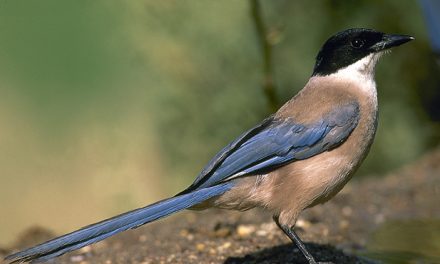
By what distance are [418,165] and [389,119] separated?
0.54 m

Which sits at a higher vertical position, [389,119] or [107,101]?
[107,101]

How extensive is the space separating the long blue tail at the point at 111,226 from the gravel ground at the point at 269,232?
0.66m

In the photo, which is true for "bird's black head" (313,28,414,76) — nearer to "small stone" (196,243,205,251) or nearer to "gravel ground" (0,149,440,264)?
"gravel ground" (0,149,440,264)

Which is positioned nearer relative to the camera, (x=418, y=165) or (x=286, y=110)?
(x=286, y=110)

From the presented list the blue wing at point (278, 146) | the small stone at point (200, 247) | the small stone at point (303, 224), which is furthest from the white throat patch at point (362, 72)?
the small stone at point (200, 247)

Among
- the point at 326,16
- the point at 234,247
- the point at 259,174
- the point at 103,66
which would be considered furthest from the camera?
the point at 326,16

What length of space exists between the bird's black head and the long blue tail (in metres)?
1.21

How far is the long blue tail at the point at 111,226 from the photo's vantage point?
5.10 meters

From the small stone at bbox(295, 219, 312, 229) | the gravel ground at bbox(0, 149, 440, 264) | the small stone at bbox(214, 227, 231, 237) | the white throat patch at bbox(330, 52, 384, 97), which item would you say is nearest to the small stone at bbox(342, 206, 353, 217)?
the gravel ground at bbox(0, 149, 440, 264)

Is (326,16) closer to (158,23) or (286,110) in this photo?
(158,23)

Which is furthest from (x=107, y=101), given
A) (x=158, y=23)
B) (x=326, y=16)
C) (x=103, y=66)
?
(x=326, y=16)

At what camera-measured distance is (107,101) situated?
8281 mm

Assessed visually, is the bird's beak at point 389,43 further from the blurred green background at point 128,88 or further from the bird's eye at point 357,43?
the blurred green background at point 128,88

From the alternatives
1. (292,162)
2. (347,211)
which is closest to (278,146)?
(292,162)
